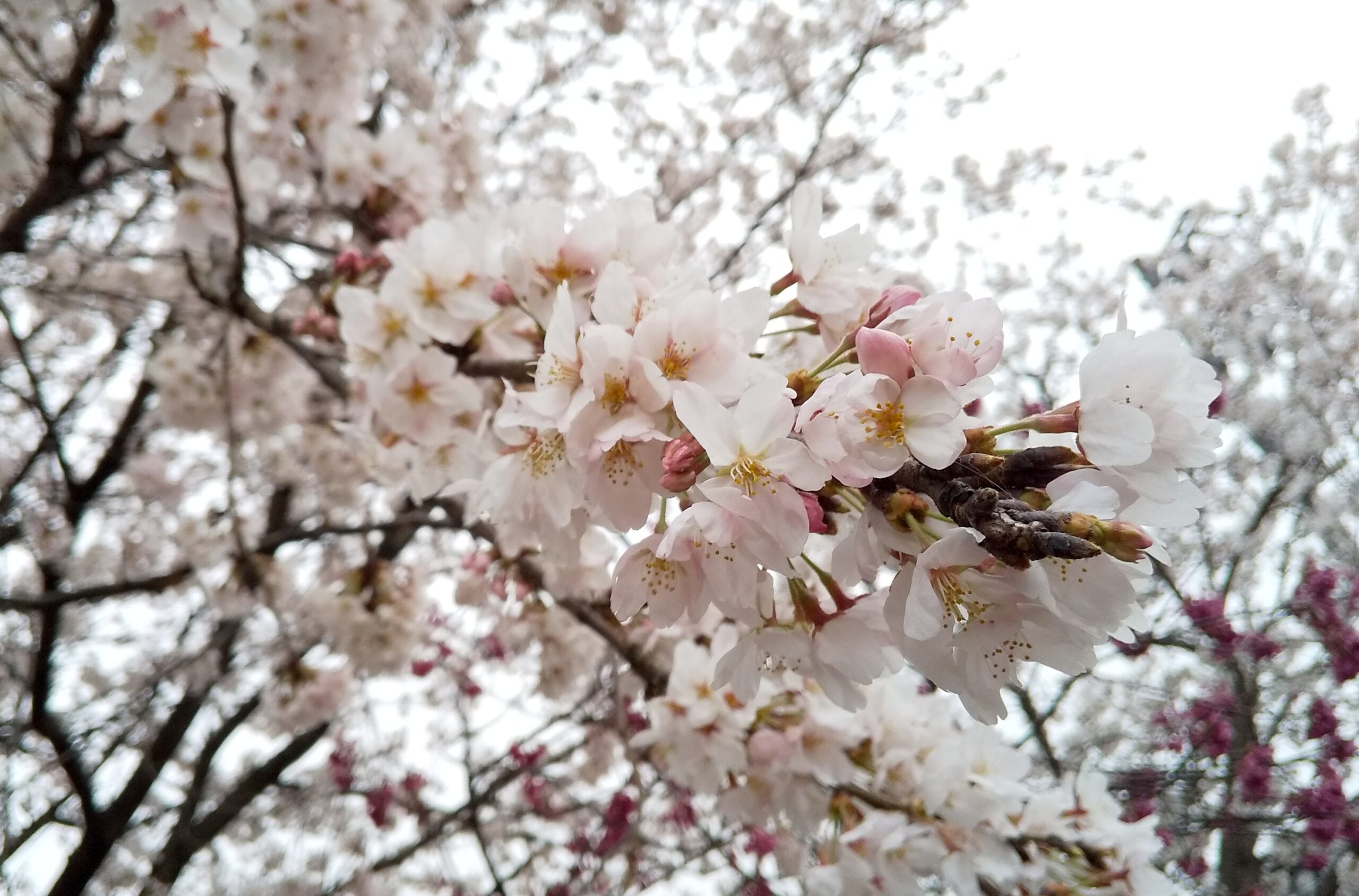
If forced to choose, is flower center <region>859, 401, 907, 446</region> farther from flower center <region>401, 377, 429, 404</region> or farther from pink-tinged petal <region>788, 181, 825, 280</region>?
flower center <region>401, 377, 429, 404</region>

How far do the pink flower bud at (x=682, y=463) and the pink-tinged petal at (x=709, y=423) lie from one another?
25mm

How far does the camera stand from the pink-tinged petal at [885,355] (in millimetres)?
657

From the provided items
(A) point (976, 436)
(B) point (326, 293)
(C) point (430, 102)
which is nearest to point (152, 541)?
(C) point (430, 102)

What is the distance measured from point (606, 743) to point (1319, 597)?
3082mm

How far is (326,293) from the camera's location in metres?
1.84

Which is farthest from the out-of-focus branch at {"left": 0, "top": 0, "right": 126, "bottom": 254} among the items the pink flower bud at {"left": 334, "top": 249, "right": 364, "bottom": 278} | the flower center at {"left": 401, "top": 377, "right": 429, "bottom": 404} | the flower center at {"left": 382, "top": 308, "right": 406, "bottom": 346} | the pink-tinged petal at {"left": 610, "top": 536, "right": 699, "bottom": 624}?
the pink-tinged petal at {"left": 610, "top": 536, "right": 699, "bottom": 624}

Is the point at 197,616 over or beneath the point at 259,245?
over

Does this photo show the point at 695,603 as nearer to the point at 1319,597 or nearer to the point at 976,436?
the point at 976,436

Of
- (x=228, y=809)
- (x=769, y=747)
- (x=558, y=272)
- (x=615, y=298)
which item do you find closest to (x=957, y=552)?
(x=615, y=298)

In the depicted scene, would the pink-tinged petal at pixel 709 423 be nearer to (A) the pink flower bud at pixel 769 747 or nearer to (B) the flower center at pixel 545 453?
(B) the flower center at pixel 545 453

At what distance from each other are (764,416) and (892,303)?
0.73 feet

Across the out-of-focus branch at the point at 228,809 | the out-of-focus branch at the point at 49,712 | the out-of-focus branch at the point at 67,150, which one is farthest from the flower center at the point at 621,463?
the out-of-focus branch at the point at 49,712

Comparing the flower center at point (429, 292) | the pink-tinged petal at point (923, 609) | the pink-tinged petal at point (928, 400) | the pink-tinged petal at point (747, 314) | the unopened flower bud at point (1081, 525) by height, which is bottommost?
the unopened flower bud at point (1081, 525)

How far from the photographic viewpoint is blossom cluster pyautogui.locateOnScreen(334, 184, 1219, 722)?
25.0 inches
